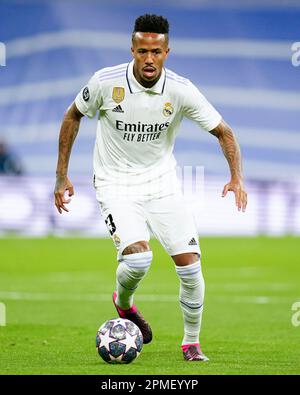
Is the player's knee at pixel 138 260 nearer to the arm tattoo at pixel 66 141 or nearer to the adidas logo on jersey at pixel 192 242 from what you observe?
the adidas logo on jersey at pixel 192 242

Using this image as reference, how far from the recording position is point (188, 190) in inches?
980

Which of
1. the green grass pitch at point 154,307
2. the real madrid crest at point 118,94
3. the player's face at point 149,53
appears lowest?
the green grass pitch at point 154,307

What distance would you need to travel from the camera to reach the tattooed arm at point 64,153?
9.41 m

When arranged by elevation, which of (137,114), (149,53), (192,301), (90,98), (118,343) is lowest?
(118,343)

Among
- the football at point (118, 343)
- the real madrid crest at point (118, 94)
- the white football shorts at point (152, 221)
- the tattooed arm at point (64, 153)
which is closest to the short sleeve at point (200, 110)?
the real madrid crest at point (118, 94)

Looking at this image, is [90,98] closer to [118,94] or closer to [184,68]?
[118,94]

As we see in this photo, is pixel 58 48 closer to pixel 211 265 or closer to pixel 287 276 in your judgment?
pixel 211 265

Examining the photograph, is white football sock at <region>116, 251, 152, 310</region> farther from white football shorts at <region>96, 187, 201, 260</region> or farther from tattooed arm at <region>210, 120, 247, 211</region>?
tattooed arm at <region>210, 120, 247, 211</region>

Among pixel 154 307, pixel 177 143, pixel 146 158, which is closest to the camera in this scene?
pixel 146 158

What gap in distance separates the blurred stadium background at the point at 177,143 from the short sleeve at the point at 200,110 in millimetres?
6478

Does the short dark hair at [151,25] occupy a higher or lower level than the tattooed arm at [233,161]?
higher

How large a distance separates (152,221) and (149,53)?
1476 millimetres

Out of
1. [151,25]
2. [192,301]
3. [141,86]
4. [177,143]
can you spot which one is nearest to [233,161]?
[141,86]

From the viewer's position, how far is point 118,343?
869 centimetres
